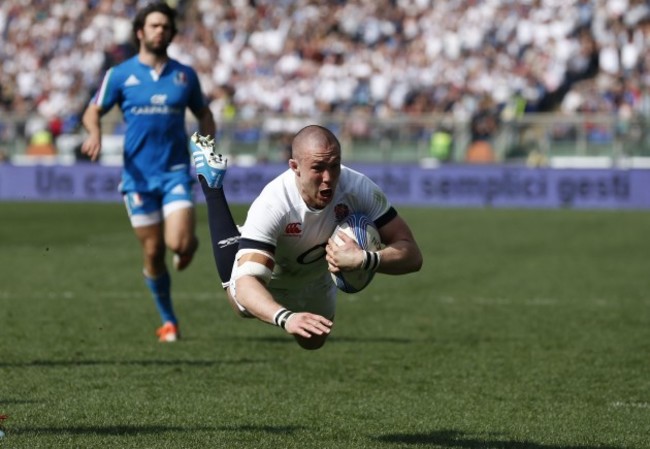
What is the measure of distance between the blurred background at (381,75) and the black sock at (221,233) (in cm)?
2214

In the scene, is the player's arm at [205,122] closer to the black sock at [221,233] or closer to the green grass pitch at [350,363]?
the green grass pitch at [350,363]

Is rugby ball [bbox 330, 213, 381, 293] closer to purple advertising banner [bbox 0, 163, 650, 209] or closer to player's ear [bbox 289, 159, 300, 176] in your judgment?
player's ear [bbox 289, 159, 300, 176]

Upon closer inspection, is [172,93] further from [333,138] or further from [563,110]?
[563,110]

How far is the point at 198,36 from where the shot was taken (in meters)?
37.8

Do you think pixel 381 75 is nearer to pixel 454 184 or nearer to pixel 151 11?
pixel 454 184

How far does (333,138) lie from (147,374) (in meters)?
3.18

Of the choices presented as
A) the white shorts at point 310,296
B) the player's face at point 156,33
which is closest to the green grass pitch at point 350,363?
the white shorts at point 310,296

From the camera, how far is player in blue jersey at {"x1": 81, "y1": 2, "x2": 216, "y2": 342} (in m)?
10.8

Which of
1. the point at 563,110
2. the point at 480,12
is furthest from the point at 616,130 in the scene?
the point at 480,12

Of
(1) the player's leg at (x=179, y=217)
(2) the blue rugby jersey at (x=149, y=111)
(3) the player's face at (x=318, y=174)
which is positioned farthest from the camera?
(2) the blue rugby jersey at (x=149, y=111)

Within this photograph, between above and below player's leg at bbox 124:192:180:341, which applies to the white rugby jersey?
above

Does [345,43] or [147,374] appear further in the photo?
[345,43]

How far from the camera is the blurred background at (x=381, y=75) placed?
98.0 feet

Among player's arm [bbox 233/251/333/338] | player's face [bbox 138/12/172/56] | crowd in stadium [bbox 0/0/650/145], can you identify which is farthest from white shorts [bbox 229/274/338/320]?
crowd in stadium [bbox 0/0/650/145]
